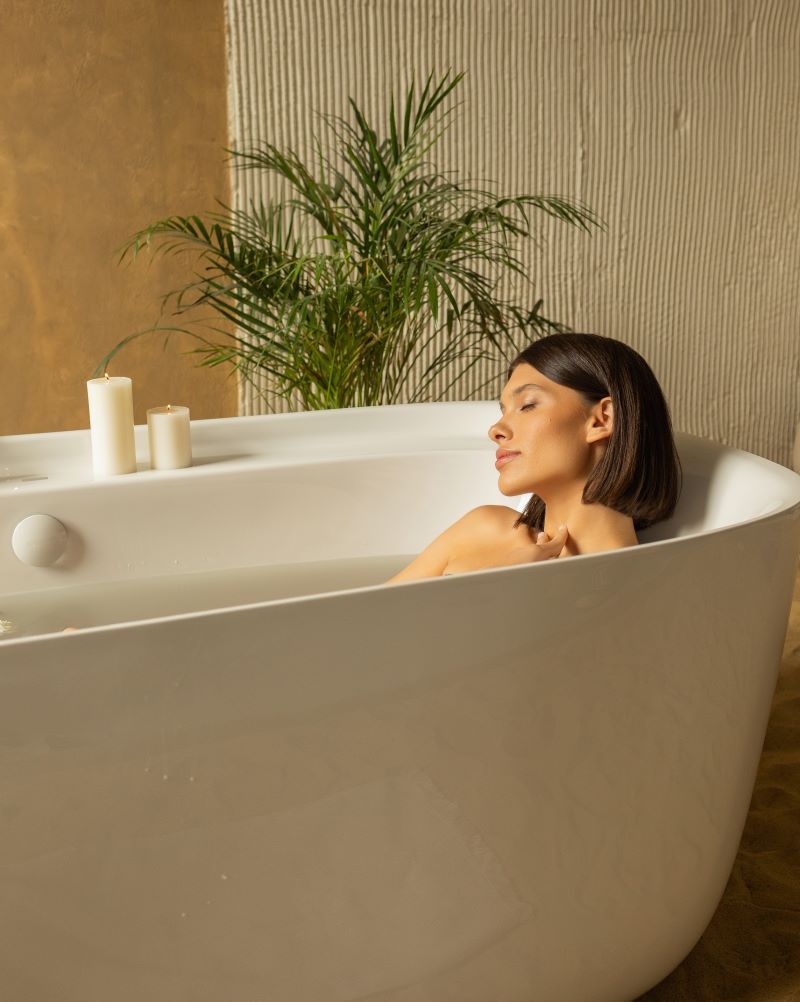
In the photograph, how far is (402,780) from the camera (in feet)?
3.51

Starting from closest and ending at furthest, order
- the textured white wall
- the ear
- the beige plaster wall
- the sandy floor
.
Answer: the sandy floor < the ear < the beige plaster wall < the textured white wall

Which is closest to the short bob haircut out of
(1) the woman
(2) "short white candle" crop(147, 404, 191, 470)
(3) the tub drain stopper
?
(1) the woman

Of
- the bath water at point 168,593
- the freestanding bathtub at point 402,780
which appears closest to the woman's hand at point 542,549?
the freestanding bathtub at point 402,780

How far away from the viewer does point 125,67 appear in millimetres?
2863

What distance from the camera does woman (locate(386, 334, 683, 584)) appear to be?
1.47m

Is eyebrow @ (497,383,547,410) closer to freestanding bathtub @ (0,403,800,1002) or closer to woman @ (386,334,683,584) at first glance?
woman @ (386,334,683,584)

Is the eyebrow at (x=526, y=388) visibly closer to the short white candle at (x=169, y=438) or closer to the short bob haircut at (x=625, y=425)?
the short bob haircut at (x=625, y=425)

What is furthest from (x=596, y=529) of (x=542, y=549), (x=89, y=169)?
(x=89, y=169)

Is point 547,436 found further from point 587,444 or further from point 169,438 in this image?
point 169,438

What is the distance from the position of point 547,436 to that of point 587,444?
58 millimetres

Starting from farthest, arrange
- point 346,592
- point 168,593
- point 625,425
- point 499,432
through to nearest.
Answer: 1. point 168,593
2. point 499,432
3. point 625,425
4. point 346,592

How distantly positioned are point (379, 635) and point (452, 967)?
41cm

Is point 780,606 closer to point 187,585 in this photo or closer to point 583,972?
point 583,972

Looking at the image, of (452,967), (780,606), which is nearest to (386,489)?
(780,606)
